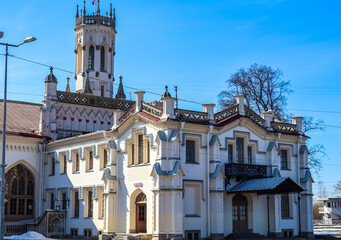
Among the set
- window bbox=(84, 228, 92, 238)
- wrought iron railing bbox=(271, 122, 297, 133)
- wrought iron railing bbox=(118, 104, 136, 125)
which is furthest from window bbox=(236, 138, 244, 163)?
window bbox=(84, 228, 92, 238)

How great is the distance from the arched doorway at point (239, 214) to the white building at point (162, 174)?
7cm

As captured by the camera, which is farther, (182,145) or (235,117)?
(235,117)

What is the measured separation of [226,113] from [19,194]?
18.2 m

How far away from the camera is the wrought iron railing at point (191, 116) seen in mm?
35516

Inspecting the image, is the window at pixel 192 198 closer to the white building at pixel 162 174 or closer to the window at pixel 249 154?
the white building at pixel 162 174

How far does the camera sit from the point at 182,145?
35438mm

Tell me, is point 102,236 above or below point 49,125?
below

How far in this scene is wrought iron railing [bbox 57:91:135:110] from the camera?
47.8 meters

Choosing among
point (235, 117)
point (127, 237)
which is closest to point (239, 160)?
point (235, 117)

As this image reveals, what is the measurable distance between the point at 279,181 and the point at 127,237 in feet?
33.1

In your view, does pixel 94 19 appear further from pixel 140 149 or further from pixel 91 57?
pixel 140 149

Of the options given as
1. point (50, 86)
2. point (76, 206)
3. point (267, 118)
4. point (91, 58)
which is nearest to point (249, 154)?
point (267, 118)

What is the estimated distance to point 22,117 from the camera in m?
49.2

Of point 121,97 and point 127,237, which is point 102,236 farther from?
point 121,97
